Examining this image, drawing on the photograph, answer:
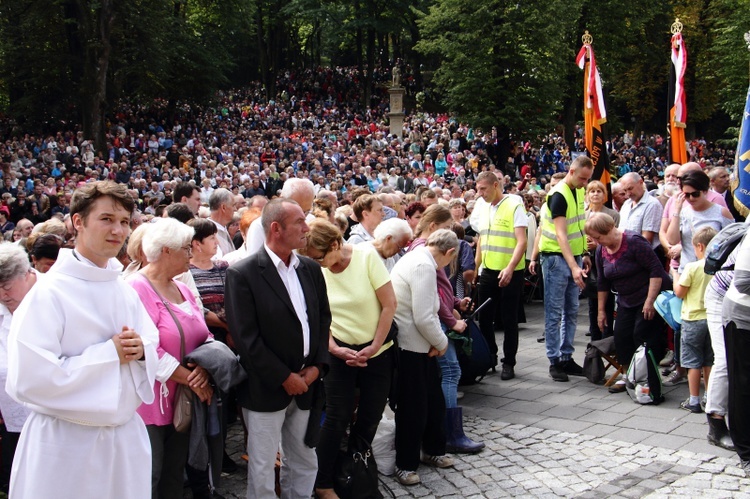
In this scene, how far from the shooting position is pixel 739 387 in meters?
5.08

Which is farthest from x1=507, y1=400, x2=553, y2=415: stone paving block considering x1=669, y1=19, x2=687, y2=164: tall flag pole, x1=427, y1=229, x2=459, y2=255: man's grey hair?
x1=669, y1=19, x2=687, y2=164: tall flag pole

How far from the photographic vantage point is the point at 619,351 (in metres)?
6.91

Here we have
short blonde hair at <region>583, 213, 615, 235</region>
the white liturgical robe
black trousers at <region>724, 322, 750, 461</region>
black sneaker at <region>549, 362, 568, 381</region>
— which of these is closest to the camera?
the white liturgical robe

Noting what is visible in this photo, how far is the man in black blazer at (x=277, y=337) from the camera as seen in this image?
4125mm

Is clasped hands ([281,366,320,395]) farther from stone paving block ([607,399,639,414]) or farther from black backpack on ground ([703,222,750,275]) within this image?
stone paving block ([607,399,639,414])

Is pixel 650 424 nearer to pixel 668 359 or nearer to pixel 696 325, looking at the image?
pixel 696 325

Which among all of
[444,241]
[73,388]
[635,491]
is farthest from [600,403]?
[73,388]

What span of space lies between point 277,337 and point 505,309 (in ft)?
12.6

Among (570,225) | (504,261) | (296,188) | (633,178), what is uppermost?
(633,178)

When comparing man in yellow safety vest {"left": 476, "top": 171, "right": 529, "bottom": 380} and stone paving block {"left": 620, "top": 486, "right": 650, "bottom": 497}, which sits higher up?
man in yellow safety vest {"left": 476, "top": 171, "right": 529, "bottom": 380}

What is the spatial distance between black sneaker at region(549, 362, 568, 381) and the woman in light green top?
2.97 meters

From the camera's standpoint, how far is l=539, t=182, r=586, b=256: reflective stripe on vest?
7.52 metres

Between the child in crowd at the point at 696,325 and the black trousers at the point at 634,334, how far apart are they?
43 centimetres

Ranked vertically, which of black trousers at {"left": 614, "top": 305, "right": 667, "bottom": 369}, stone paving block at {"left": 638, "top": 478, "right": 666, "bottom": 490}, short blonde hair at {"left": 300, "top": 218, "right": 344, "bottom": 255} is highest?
short blonde hair at {"left": 300, "top": 218, "right": 344, "bottom": 255}
